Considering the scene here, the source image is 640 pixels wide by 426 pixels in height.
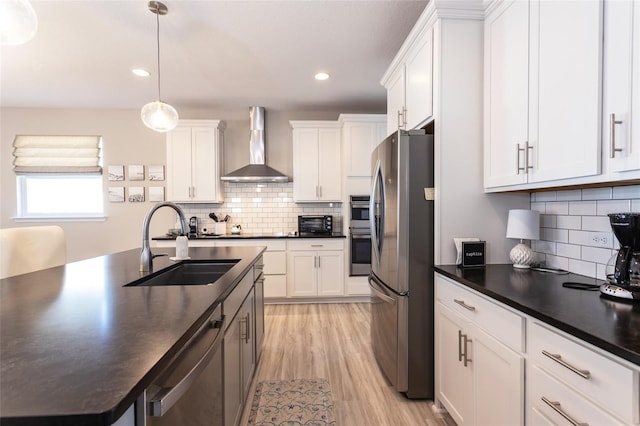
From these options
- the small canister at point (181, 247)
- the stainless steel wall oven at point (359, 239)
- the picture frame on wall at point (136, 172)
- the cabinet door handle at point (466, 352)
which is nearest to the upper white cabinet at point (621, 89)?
the cabinet door handle at point (466, 352)

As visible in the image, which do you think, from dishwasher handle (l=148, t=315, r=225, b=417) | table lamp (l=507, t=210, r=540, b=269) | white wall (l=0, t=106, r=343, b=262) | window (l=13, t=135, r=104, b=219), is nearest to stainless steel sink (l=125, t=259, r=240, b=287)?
dishwasher handle (l=148, t=315, r=225, b=417)

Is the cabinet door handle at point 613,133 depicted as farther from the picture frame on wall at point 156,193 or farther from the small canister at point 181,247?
the picture frame on wall at point 156,193

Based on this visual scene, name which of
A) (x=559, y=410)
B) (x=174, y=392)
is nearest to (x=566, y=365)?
(x=559, y=410)

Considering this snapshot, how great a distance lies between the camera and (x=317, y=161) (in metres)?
4.15

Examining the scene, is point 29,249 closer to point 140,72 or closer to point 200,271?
point 200,271

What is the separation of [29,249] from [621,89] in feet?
11.1

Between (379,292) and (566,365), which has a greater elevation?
(566,365)

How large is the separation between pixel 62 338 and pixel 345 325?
277 centimetres

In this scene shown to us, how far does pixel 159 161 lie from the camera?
4367mm

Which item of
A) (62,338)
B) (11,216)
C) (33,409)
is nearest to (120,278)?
(62,338)

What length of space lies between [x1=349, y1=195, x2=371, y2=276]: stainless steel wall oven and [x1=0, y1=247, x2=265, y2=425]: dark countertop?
2.60 metres

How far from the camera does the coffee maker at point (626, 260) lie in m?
1.12

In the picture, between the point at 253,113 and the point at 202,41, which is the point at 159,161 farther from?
the point at 202,41

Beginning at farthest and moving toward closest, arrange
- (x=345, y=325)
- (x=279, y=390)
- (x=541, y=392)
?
(x=345, y=325)
(x=279, y=390)
(x=541, y=392)
